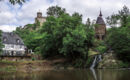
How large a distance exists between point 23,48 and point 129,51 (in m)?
32.6

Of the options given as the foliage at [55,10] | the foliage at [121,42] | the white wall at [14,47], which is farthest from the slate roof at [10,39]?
the foliage at [121,42]

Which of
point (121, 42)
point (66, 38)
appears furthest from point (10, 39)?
point (121, 42)

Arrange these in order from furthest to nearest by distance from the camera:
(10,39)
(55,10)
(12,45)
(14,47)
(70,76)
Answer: (55,10), (10,39), (14,47), (12,45), (70,76)

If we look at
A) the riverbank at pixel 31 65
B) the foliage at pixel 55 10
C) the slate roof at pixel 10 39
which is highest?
the foliage at pixel 55 10

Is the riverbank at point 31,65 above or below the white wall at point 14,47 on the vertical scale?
below

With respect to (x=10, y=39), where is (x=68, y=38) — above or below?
below

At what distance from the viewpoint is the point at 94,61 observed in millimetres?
40594

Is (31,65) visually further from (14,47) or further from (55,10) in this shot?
(55,10)

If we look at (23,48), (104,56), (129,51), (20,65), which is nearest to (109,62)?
(104,56)

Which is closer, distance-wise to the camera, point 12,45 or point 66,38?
point 66,38

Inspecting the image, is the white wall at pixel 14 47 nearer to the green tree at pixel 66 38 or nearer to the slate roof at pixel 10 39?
Answer: the slate roof at pixel 10 39

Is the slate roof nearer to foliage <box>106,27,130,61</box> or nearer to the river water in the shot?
foliage <box>106,27,130,61</box>

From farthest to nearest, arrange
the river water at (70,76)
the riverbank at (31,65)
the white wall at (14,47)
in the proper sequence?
the white wall at (14,47), the riverbank at (31,65), the river water at (70,76)

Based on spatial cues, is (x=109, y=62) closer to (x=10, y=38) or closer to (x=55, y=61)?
(x=55, y=61)
